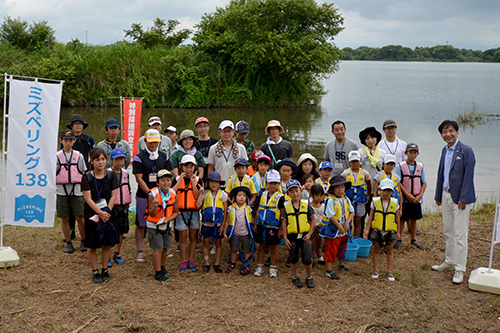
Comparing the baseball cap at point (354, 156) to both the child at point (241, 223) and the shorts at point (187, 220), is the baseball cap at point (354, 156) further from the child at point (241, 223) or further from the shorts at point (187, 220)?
the shorts at point (187, 220)

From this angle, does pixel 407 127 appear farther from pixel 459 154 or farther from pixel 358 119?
pixel 459 154

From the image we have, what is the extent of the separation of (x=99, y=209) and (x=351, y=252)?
11.6 feet

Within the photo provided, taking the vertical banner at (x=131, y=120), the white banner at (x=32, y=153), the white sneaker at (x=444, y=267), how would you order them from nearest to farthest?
the white banner at (x=32, y=153) → the white sneaker at (x=444, y=267) → the vertical banner at (x=131, y=120)

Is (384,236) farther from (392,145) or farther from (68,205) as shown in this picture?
(68,205)

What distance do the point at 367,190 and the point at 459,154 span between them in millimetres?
1380

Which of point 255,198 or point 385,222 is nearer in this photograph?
point 385,222

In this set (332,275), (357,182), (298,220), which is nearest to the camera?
(298,220)

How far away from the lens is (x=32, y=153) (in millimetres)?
5754

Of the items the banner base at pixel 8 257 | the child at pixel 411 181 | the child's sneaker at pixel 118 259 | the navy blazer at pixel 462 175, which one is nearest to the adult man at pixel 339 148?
the child at pixel 411 181

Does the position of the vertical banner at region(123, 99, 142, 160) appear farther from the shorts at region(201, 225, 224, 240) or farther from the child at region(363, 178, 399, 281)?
the child at region(363, 178, 399, 281)

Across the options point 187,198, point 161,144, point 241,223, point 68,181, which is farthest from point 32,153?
point 241,223

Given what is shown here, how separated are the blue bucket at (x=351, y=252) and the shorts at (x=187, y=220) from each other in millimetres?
2217

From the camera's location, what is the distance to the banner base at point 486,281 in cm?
515

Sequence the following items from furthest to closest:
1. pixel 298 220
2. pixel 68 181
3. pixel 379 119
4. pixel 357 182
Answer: pixel 379 119 → pixel 357 182 → pixel 68 181 → pixel 298 220
